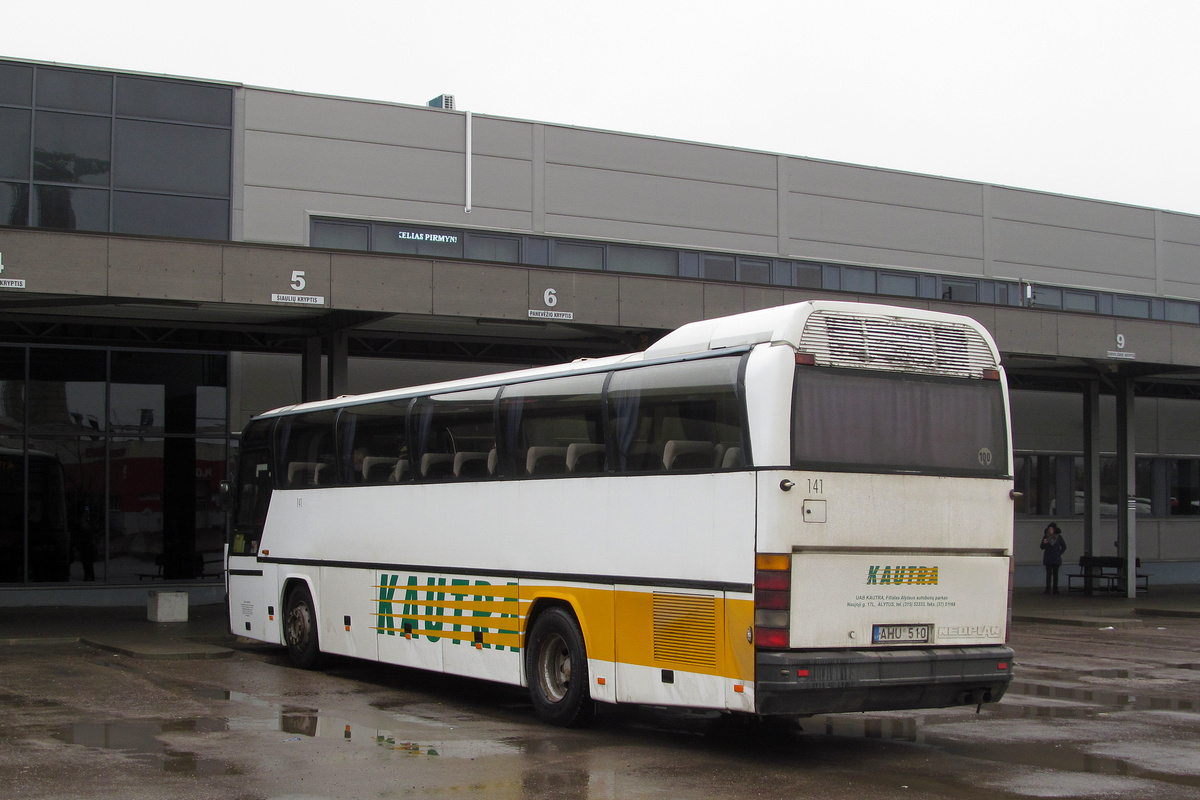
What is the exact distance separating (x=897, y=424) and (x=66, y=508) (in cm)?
1934

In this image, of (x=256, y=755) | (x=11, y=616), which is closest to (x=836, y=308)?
(x=256, y=755)

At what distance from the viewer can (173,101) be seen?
25.9 m

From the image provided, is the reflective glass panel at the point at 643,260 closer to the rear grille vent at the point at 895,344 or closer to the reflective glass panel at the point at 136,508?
the reflective glass panel at the point at 136,508

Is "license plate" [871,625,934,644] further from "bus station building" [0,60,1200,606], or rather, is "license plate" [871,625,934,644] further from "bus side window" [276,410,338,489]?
"bus station building" [0,60,1200,606]

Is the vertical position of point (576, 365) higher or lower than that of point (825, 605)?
higher

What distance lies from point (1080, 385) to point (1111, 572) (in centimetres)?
501

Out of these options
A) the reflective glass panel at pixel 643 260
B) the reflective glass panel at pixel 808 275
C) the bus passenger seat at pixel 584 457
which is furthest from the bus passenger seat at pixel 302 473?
the reflective glass panel at pixel 808 275

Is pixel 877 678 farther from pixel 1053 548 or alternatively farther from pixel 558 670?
pixel 1053 548

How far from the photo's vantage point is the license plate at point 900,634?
9.55 metres

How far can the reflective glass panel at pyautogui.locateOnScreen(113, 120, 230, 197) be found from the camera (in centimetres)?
2553

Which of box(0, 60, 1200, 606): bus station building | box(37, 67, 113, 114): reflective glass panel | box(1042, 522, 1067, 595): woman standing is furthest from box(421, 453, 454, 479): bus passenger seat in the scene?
box(1042, 522, 1067, 595): woman standing

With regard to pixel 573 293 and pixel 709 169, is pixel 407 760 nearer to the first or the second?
pixel 573 293


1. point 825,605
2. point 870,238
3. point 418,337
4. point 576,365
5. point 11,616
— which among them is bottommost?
point 11,616

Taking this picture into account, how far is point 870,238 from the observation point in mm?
32875
